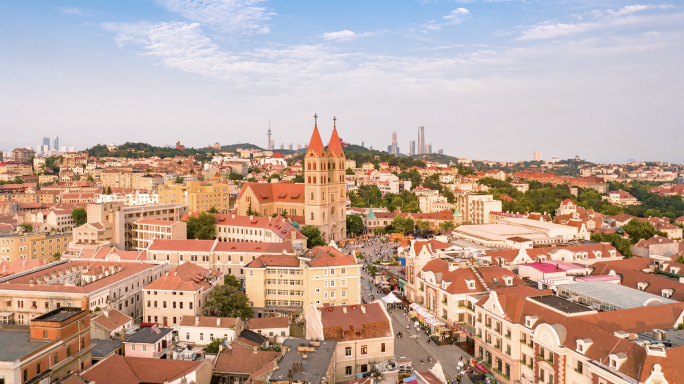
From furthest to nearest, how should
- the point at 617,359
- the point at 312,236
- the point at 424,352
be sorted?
the point at 312,236 → the point at 424,352 → the point at 617,359

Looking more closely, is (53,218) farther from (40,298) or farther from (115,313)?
(115,313)

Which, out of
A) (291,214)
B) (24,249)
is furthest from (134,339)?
(291,214)

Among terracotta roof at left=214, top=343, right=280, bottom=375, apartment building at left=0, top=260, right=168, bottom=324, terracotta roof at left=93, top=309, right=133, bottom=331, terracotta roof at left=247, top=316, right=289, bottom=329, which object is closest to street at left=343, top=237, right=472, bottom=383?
terracotta roof at left=247, top=316, right=289, bottom=329

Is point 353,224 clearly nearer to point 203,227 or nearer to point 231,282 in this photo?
point 203,227

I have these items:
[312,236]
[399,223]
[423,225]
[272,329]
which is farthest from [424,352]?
[423,225]

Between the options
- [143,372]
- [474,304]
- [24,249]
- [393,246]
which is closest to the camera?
[143,372]

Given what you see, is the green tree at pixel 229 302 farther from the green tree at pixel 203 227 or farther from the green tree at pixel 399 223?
the green tree at pixel 399 223

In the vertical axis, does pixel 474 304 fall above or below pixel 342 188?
below
